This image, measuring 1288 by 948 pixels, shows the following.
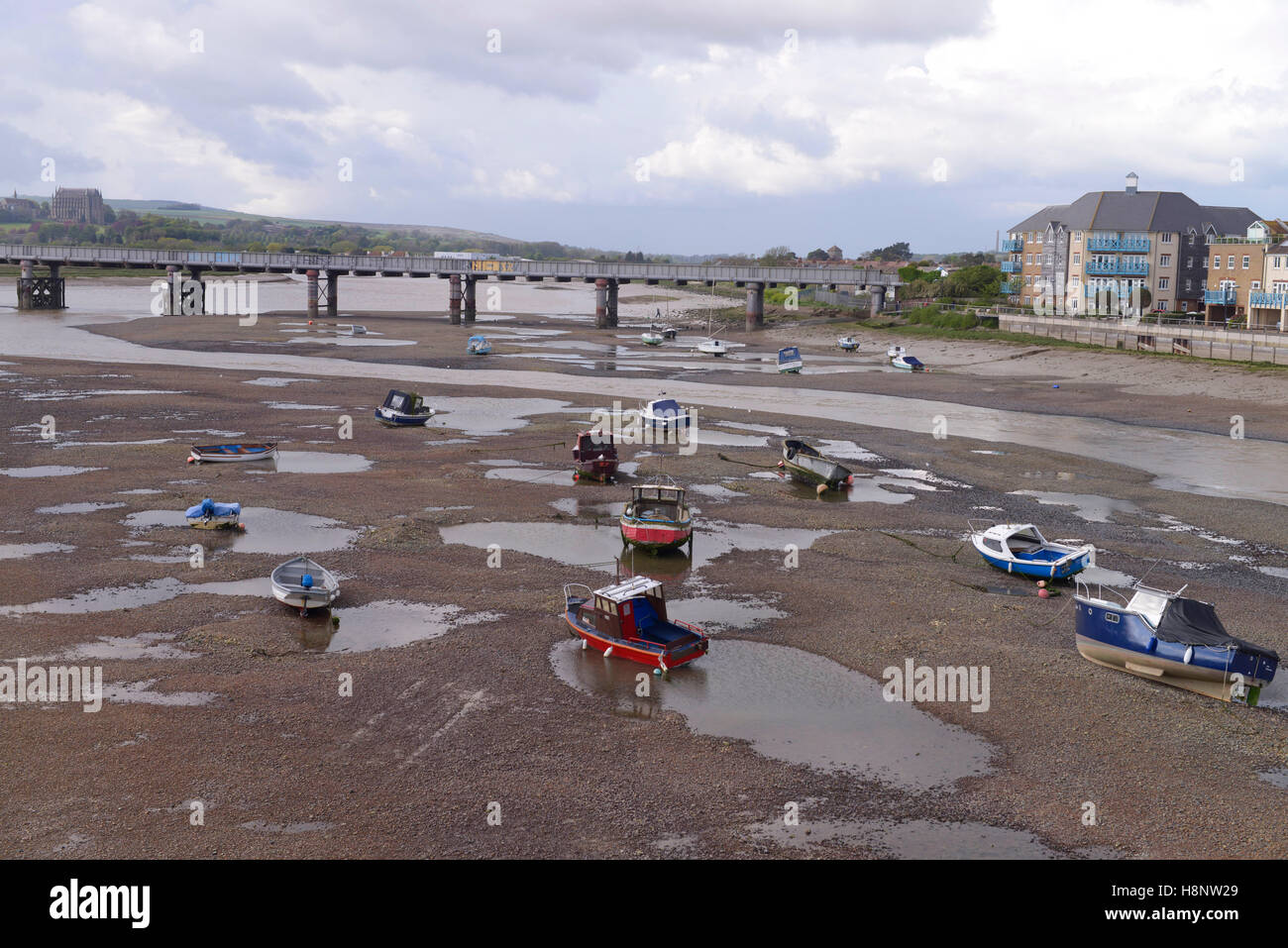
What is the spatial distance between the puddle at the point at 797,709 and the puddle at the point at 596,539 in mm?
7597

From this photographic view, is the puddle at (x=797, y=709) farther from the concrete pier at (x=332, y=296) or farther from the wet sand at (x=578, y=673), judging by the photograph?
the concrete pier at (x=332, y=296)

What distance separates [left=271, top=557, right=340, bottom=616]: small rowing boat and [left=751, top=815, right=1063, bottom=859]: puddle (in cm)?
1400

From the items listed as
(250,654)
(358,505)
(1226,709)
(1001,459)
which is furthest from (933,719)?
(1001,459)

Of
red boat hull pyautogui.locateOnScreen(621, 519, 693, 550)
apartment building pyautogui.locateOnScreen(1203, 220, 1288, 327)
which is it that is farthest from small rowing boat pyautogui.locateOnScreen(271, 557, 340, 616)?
apartment building pyautogui.locateOnScreen(1203, 220, 1288, 327)

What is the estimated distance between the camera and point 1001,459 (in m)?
51.3

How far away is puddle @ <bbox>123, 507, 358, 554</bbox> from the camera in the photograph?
112 feet

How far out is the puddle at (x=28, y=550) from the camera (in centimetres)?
3259

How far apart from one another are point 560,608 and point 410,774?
960 cm

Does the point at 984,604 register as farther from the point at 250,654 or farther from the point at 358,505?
the point at 358,505

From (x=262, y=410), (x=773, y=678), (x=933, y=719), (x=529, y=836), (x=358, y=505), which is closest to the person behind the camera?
(x=529, y=836)

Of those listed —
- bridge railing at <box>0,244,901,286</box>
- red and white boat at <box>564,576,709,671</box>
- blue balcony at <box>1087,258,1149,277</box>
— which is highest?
bridge railing at <box>0,244,901,286</box>

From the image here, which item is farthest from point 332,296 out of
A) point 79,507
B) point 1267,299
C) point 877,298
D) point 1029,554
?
point 1029,554

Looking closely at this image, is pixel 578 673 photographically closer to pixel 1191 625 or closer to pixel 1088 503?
pixel 1191 625

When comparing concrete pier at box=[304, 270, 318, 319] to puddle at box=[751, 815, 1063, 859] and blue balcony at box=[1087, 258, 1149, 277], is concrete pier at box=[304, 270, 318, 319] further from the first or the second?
puddle at box=[751, 815, 1063, 859]
